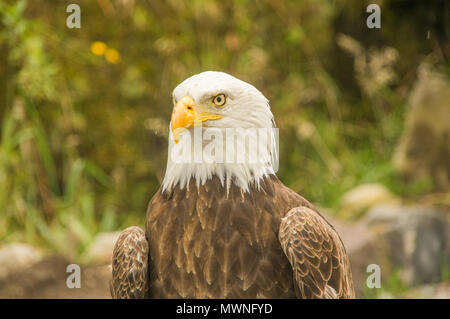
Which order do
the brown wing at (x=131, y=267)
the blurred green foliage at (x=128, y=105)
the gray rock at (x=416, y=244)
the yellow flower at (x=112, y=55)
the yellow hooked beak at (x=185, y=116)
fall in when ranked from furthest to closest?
the yellow flower at (x=112, y=55) → the blurred green foliage at (x=128, y=105) → the gray rock at (x=416, y=244) → the brown wing at (x=131, y=267) → the yellow hooked beak at (x=185, y=116)

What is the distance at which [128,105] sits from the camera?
6.48m

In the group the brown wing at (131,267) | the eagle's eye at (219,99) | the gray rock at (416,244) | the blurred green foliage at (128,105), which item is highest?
the blurred green foliage at (128,105)

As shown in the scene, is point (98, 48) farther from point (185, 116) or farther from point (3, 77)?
point (185, 116)

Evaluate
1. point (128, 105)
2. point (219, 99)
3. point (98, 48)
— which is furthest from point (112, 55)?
point (219, 99)

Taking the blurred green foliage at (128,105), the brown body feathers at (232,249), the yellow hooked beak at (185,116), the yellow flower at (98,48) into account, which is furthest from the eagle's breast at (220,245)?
the yellow flower at (98,48)

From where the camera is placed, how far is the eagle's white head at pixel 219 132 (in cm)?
248

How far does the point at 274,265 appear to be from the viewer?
8.40 ft

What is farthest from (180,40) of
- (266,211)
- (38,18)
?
(266,211)

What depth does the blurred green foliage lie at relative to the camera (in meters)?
5.90

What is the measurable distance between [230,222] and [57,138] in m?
4.32

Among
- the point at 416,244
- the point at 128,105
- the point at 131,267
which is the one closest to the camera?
the point at 131,267

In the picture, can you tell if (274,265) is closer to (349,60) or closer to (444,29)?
(444,29)

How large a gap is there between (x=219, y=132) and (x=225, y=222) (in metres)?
0.40

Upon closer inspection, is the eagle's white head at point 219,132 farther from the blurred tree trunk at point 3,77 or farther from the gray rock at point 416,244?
the blurred tree trunk at point 3,77
